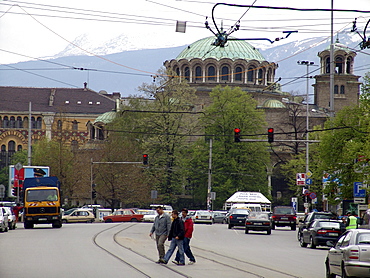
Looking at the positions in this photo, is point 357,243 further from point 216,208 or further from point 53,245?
point 216,208

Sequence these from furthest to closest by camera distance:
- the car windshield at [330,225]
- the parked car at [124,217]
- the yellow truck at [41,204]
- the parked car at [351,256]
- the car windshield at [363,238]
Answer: the parked car at [124,217], the yellow truck at [41,204], the car windshield at [330,225], the car windshield at [363,238], the parked car at [351,256]

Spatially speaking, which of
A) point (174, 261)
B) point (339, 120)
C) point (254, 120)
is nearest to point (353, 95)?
point (254, 120)

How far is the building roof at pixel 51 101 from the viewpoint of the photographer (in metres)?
135

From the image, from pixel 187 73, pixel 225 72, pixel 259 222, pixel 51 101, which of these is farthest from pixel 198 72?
pixel 259 222

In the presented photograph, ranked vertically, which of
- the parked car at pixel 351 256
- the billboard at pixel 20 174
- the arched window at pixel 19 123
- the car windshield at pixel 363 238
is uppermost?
the arched window at pixel 19 123

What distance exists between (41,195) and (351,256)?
2714 centimetres

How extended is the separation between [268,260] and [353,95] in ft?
265

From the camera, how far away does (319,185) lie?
6084 cm

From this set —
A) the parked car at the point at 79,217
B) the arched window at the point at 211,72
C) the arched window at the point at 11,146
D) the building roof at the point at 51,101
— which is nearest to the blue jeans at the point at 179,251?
the parked car at the point at 79,217

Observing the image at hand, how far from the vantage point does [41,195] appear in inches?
1578

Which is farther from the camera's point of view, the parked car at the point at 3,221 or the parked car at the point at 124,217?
the parked car at the point at 124,217

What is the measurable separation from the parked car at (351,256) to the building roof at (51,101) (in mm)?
118629

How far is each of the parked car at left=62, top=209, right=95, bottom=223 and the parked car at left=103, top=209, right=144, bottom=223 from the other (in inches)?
110

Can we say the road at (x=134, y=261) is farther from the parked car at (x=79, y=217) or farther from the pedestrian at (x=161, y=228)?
the parked car at (x=79, y=217)
